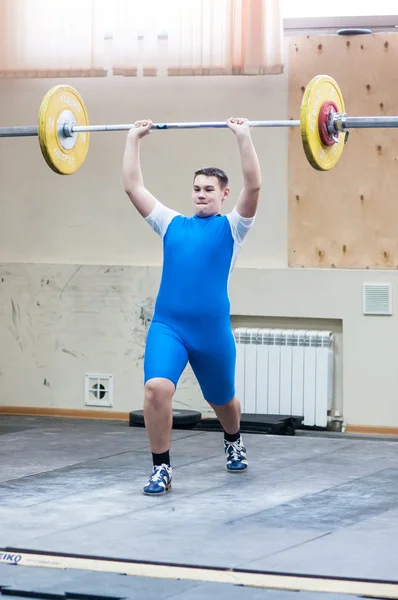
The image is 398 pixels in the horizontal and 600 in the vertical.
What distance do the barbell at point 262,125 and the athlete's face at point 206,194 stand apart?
0.23m

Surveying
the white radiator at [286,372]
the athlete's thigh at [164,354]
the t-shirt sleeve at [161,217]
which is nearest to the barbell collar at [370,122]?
the t-shirt sleeve at [161,217]

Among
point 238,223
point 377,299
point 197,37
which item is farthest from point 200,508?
point 197,37

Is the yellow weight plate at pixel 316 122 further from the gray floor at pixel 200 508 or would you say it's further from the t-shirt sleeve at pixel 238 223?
the gray floor at pixel 200 508

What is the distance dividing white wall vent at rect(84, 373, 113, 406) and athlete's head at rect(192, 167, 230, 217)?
7.62 feet

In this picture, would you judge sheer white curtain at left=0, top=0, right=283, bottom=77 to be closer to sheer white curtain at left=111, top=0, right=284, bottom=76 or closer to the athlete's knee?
sheer white curtain at left=111, top=0, right=284, bottom=76

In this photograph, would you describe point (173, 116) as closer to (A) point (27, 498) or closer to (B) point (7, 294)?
(B) point (7, 294)

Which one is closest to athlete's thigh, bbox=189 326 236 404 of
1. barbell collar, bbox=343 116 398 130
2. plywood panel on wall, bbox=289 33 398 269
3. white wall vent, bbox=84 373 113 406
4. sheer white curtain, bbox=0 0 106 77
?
barbell collar, bbox=343 116 398 130

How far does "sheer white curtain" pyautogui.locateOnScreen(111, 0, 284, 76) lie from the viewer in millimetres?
6215

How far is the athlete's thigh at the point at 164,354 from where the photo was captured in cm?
429

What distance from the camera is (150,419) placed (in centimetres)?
427

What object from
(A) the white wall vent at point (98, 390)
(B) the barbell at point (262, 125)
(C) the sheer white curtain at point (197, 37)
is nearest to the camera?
(B) the barbell at point (262, 125)

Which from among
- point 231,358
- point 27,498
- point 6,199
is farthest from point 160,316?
point 6,199

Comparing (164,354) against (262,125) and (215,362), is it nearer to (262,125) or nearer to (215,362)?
(215,362)

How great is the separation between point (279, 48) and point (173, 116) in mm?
761
